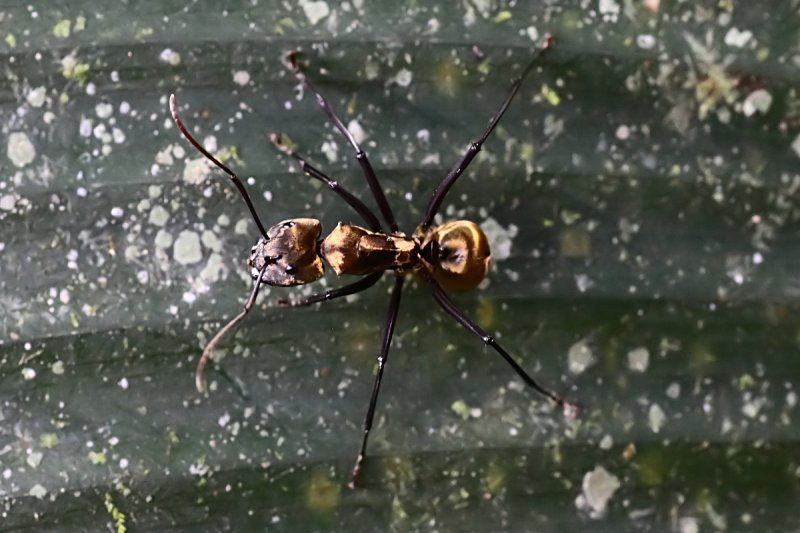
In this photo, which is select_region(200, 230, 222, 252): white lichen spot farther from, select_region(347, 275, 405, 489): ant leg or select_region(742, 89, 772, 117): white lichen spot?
select_region(742, 89, 772, 117): white lichen spot

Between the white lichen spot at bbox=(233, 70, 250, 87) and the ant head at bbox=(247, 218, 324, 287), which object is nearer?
the ant head at bbox=(247, 218, 324, 287)

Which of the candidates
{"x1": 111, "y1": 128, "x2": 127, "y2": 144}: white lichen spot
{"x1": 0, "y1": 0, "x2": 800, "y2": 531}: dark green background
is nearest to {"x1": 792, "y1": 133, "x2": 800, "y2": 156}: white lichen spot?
{"x1": 0, "y1": 0, "x2": 800, "y2": 531}: dark green background

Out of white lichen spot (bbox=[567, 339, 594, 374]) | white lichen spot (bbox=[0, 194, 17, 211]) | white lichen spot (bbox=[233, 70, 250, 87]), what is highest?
white lichen spot (bbox=[233, 70, 250, 87])

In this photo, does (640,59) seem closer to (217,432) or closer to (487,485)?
A: (487,485)

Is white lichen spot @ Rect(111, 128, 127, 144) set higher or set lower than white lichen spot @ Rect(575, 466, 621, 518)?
higher

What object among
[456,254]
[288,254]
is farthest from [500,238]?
[288,254]

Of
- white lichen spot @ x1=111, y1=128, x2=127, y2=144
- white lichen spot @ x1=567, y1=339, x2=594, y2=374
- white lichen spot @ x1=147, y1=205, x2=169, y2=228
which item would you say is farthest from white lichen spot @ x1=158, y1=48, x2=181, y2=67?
white lichen spot @ x1=567, y1=339, x2=594, y2=374
